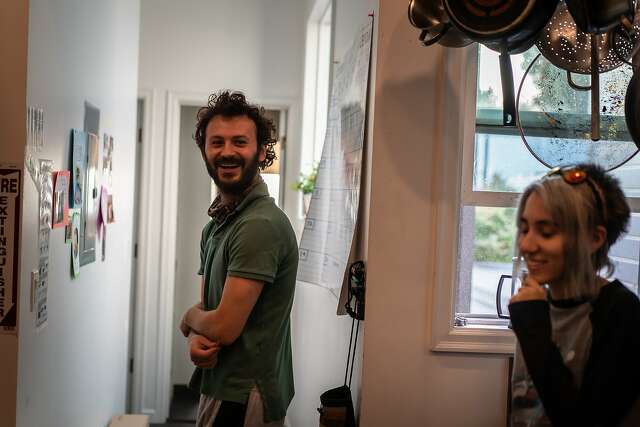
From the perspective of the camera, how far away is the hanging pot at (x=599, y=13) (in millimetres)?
1309

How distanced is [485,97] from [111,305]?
2057mm

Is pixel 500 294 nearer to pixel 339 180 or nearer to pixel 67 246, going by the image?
pixel 339 180

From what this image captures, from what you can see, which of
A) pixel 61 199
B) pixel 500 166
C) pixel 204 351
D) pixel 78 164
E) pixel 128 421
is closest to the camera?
pixel 204 351

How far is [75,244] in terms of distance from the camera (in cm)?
239

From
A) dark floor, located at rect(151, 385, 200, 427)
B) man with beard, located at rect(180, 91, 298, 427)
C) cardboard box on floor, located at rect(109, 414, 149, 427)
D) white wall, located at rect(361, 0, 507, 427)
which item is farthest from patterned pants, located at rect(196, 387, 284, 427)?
dark floor, located at rect(151, 385, 200, 427)

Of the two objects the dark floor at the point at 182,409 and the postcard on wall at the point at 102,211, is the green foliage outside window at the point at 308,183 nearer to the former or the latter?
the postcard on wall at the point at 102,211

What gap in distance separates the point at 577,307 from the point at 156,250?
3602 millimetres

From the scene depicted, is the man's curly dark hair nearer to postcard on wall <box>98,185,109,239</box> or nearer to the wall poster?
the wall poster

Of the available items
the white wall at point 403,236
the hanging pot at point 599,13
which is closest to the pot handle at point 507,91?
the hanging pot at point 599,13

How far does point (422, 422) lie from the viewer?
1.86m

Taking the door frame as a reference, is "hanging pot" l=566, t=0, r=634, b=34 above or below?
above

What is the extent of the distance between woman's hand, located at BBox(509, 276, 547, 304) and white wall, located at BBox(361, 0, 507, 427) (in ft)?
2.12

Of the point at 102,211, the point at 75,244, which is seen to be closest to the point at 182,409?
the point at 102,211

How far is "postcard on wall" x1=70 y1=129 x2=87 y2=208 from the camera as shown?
233 cm
